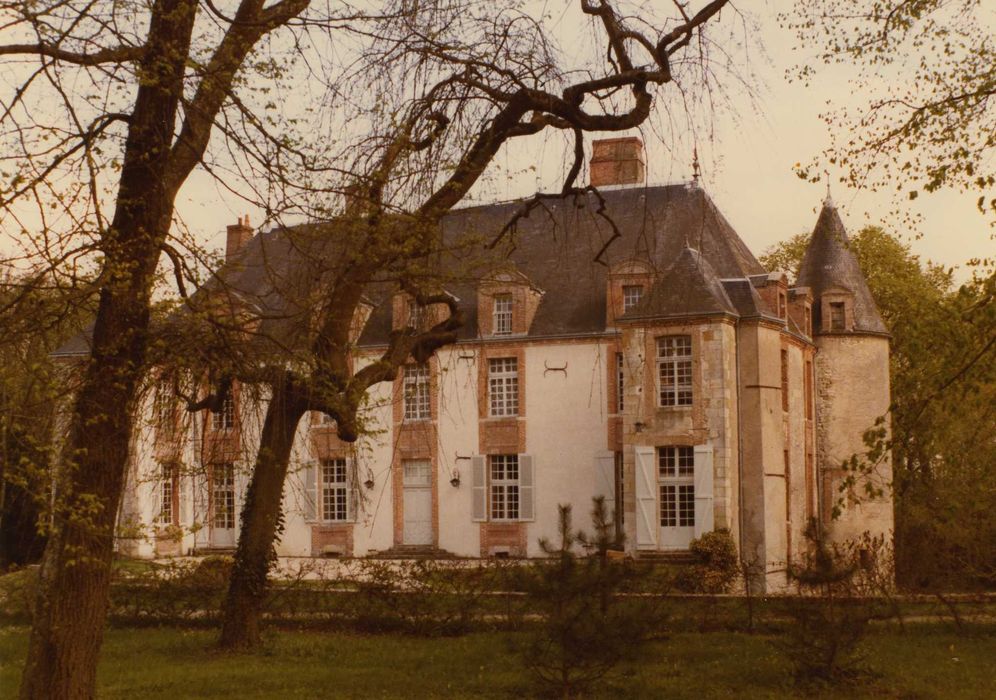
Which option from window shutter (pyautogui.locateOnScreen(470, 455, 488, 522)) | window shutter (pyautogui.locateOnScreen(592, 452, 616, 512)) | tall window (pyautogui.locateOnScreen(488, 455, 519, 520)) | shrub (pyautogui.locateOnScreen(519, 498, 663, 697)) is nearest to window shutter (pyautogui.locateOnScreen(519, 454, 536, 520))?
tall window (pyautogui.locateOnScreen(488, 455, 519, 520))

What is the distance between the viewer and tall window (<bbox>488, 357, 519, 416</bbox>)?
28.6 meters

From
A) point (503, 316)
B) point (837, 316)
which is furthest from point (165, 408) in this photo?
point (837, 316)

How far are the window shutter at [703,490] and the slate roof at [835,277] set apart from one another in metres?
7.04

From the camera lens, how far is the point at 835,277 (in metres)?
31.3

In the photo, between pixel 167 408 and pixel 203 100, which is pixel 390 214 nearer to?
pixel 203 100

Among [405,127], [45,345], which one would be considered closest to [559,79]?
[405,127]

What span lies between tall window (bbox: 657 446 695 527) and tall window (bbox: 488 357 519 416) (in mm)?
4016

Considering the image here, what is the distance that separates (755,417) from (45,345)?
68.5ft

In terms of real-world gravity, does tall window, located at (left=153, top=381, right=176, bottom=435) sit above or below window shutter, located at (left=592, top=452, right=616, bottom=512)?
above

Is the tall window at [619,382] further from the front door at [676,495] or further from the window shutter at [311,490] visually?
the window shutter at [311,490]

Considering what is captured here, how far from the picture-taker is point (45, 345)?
24.0 feet

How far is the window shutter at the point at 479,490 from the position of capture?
2827 cm

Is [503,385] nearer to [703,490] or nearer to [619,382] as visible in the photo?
[619,382]

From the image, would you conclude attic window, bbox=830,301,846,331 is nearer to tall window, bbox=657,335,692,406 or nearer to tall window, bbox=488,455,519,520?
tall window, bbox=657,335,692,406
